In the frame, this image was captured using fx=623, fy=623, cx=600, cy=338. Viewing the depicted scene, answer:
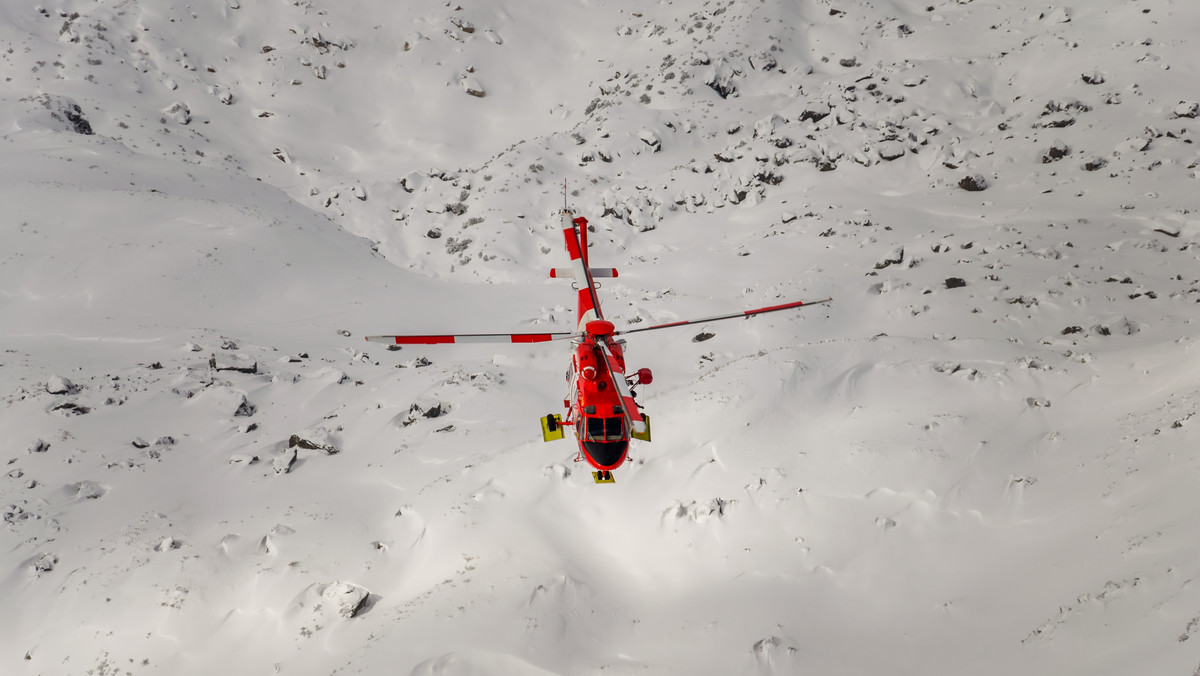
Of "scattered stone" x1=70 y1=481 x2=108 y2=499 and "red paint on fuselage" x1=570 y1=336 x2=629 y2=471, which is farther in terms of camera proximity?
"scattered stone" x1=70 y1=481 x2=108 y2=499

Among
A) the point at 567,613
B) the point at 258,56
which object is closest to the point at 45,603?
the point at 567,613

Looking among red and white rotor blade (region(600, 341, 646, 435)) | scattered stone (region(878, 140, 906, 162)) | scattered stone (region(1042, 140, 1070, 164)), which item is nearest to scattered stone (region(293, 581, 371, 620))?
red and white rotor blade (region(600, 341, 646, 435))

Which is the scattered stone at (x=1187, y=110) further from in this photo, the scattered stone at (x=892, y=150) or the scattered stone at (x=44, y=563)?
the scattered stone at (x=44, y=563)

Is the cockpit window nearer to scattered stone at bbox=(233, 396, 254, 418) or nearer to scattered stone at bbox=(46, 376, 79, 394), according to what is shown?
scattered stone at bbox=(233, 396, 254, 418)

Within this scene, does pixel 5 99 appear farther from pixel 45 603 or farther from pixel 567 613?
pixel 567 613

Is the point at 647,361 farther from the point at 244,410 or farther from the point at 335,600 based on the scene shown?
the point at 244,410

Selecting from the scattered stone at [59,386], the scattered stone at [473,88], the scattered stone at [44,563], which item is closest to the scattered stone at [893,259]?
the scattered stone at [44,563]

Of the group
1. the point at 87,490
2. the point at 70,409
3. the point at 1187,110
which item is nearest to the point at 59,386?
the point at 70,409
